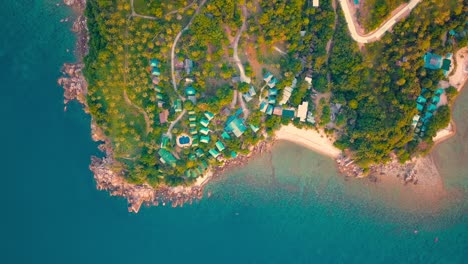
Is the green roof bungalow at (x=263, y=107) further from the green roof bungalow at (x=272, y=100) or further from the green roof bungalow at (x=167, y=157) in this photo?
the green roof bungalow at (x=167, y=157)

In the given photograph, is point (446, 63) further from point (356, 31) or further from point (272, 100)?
A: point (272, 100)

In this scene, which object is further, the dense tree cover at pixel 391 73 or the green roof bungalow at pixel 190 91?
the green roof bungalow at pixel 190 91

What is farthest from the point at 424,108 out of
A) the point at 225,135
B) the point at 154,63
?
the point at 154,63

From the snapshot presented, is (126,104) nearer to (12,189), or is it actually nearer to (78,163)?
(78,163)

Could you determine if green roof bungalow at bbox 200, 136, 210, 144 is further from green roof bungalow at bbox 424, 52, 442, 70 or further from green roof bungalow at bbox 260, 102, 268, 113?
green roof bungalow at bbox 424, 52, 442, 70

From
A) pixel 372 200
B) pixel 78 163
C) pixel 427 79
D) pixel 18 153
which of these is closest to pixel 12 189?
pixel 18 153

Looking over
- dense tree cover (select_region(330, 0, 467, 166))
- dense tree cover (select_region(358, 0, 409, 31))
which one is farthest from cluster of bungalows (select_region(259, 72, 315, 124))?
dense tree cover (select_region(358, 0, 409, 31))

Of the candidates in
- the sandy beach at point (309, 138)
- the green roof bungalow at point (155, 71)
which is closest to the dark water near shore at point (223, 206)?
the sandy beach at point (309, 138)
